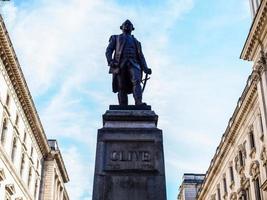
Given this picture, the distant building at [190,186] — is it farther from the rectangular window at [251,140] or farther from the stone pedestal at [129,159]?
the stone pedestal at [129,159]

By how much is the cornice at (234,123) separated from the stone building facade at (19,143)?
1561cm

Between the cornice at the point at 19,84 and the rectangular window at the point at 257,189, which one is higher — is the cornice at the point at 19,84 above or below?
above

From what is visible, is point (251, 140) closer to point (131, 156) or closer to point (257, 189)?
point (257, 189)

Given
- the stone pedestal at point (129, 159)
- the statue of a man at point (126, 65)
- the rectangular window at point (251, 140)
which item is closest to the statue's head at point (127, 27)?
the statue of a man at point (126, 65)

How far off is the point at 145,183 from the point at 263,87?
867 inches

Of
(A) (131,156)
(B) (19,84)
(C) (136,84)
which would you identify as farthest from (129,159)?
(B) (19,84)

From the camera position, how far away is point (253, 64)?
32531 mm

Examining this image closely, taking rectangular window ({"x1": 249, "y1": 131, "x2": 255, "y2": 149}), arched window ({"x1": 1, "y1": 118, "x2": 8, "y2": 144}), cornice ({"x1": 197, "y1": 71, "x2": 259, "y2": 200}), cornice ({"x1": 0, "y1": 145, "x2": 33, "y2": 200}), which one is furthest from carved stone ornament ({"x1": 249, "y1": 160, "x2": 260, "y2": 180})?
arched window ({"x1": 1, "y1": 118, "x2": 8, "y2": 144})

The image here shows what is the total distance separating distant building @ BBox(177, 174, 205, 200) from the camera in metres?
64.9

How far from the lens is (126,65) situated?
35.4 feet

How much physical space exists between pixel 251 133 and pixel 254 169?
2718mm

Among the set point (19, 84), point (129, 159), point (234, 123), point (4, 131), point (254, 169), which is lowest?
point (129, 159)

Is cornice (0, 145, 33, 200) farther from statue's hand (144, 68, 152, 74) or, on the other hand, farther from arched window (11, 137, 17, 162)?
statue's hand (144, 68, 152, 74)

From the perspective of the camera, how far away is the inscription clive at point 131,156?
943 cm
